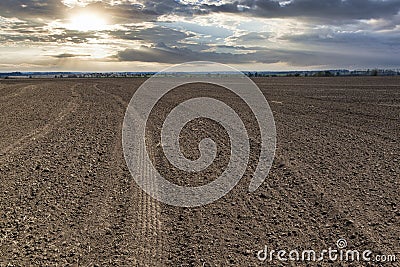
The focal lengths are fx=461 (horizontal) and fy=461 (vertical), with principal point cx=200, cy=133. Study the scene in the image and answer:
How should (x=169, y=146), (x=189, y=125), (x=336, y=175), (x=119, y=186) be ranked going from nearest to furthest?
1. (x=119, y=186)
2. (x=336, y=175)
3. (x=169, y=146)
4. (x=189, y=125)

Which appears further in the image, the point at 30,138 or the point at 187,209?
the point at 30,138

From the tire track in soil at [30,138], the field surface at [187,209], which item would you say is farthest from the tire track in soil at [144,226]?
the tire track in soil at [30,138]

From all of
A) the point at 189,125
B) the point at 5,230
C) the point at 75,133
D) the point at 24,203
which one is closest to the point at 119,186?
the point at 24,203

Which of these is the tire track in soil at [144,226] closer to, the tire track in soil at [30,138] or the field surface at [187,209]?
the field surface at [187,209]

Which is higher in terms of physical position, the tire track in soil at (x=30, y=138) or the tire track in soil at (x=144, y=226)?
the tire track in soil at (x=30, y=138)

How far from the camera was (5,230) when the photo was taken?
20.2 ft

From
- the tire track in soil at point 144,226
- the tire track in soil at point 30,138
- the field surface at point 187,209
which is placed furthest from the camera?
the tire track in soil at point 30,138

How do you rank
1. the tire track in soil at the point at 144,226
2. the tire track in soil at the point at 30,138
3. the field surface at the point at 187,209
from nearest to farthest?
the tire track in soil at the point at 144,226, the field surface at the point at 187,209, the tire track in soil at the point at 30,138

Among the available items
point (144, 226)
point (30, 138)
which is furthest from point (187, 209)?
point (30, 138)

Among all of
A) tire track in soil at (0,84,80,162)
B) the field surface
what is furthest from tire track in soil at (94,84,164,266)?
tire track in soil at (0,84,80,162)

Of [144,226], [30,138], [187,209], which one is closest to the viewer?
[144,226]

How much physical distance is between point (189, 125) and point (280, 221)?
9.37 metres

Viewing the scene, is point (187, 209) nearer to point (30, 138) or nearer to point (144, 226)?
point (144, 226)

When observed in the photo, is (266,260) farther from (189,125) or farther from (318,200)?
(189,125)
